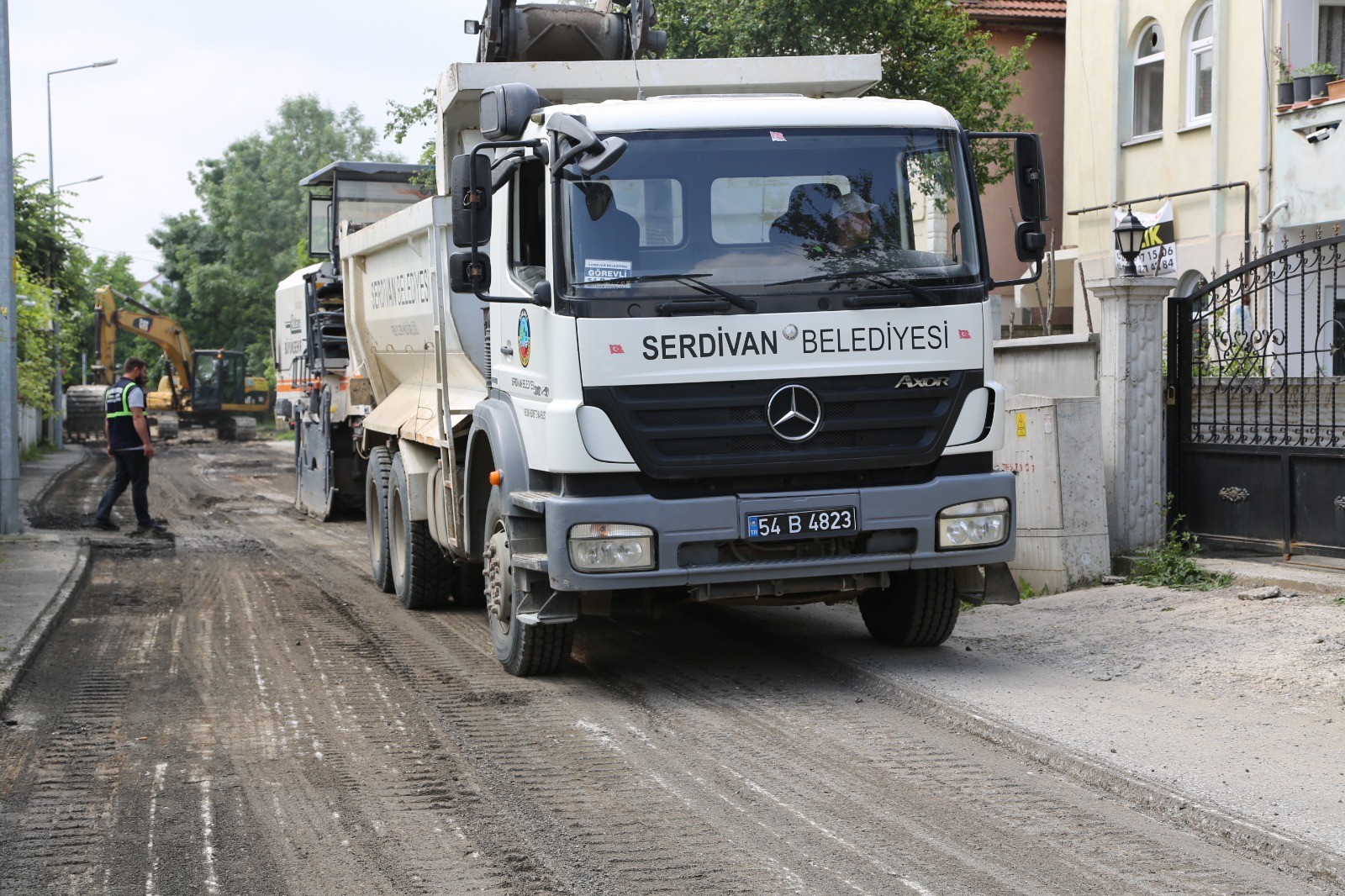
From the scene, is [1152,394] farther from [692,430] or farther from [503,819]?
[503,819]

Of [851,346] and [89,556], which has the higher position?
[851,346]

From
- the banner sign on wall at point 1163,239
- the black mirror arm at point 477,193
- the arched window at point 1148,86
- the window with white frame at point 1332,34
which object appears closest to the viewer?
the black mirror arm at point 477,193

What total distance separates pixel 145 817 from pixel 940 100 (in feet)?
60.5

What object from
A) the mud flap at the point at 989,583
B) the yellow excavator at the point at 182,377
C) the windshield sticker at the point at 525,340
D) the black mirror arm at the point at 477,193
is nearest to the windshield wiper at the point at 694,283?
the black mirror arm at the point at 477,193

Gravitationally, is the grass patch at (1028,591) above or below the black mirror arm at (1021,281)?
below

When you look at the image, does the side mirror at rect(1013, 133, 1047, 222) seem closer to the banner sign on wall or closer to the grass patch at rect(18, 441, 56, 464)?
the banner sign on wall

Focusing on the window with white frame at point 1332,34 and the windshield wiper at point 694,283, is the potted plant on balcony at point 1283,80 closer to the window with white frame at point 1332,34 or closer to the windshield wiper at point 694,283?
the window with white frame at point 1332,34

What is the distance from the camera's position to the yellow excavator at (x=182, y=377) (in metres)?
41.0

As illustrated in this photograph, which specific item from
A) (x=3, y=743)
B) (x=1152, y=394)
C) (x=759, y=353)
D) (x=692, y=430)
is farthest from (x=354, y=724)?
(x=1152, y=394)

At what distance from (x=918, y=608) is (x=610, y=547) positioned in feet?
6.66

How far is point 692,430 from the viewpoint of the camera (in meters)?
7.27

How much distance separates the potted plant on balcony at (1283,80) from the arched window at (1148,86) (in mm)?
2887

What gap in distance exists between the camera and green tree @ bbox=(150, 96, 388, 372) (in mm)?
60844

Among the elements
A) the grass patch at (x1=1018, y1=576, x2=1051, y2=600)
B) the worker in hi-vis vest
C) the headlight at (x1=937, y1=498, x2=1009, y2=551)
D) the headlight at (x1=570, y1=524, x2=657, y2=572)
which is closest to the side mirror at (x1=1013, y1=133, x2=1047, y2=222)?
the headlight at (x1=937, y1=498, x2=1009, y2=551)
